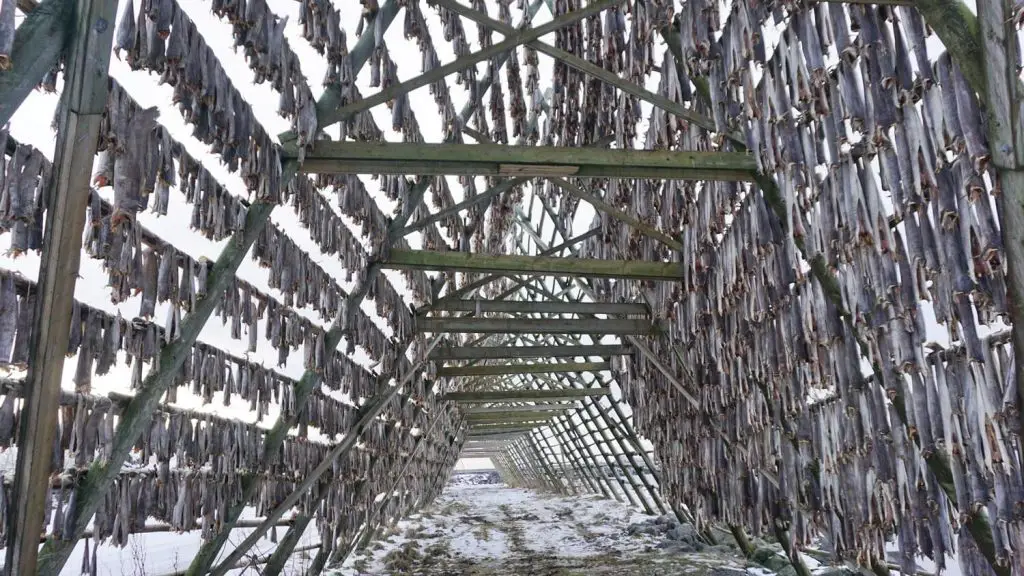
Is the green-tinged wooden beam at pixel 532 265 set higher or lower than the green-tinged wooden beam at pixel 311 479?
higher

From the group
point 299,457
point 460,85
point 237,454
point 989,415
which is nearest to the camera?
point 989,415

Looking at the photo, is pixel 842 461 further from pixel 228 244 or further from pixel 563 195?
pixel 563 195

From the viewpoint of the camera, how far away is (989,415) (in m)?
3.79

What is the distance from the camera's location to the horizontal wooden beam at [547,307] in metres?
9.71

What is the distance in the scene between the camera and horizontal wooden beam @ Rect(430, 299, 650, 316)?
382 inches

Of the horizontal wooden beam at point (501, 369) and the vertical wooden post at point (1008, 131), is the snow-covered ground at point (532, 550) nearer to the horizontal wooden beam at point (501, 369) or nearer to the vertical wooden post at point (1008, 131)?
the horizontal wooden beam at point (501, 369)

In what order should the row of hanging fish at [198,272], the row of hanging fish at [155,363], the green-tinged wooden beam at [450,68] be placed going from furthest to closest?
the green-tinged wooden beam at [450,68] → the row of hanging fish at [198,272] → the row of hanging fish at [155,363]

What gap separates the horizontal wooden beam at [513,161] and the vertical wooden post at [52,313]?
7.78 feet

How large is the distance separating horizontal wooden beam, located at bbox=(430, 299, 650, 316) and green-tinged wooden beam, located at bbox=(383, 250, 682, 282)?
189 cm

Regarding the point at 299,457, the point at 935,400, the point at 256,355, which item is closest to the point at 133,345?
the point at 256,355

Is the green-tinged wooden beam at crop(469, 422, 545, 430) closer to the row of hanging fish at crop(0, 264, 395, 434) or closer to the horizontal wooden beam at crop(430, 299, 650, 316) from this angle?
the horizontal wooden beam at crop(430, 299, 650, 316)

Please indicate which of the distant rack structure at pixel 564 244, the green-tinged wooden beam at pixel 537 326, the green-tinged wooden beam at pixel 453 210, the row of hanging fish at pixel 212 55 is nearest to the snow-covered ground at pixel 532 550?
the distant rack structure at pixel 564 244

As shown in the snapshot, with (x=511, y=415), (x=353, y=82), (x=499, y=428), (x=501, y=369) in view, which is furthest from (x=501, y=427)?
(x=353, y=82)

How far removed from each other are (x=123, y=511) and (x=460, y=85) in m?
4.82
